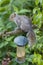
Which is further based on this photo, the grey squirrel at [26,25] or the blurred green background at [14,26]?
the blurred green background at [14,26]

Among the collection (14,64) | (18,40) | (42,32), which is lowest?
→ (14,64)

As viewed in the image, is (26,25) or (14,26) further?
(14,26)

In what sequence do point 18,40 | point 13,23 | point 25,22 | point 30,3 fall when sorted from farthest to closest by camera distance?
point 30,3 < point 13,23 < point 25,22 < point 18,40

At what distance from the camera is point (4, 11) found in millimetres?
3211

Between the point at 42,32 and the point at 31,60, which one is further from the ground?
the point at 42,32

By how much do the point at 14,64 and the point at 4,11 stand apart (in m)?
0.76

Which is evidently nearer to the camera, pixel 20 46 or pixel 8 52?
pixel 20 46

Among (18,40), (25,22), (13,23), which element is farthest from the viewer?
(13,23)

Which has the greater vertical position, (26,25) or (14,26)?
(26,25)

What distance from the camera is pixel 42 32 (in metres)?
2.91

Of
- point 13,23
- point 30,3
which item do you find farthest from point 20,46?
point 30,3

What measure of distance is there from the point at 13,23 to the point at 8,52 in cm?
39

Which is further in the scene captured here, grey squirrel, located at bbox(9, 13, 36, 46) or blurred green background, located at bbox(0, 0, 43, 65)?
blurred green background, located at bbox(0, 0, 43, 65)

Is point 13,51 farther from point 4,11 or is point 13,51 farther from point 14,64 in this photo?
point 4,11
